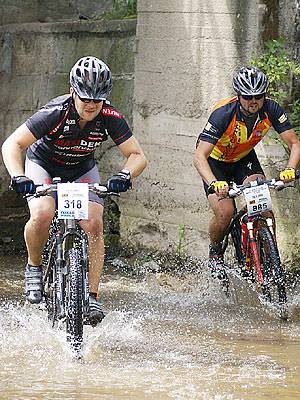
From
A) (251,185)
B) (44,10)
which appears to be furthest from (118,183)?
(44,10)

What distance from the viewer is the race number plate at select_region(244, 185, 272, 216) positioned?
7734mm

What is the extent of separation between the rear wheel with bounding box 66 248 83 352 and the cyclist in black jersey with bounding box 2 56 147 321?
24 centimetres

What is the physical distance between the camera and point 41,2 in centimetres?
1198

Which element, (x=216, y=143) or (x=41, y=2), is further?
(x=41, y=2)

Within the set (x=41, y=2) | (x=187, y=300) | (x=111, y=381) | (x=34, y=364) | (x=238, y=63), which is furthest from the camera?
(x=41, y=2)

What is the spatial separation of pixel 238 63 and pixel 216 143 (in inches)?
64.2

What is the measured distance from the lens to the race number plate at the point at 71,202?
20.9ft

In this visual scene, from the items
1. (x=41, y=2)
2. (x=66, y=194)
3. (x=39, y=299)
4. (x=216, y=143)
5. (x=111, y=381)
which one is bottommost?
(x=111, y=381)

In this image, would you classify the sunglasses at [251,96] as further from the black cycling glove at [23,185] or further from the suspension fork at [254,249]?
the black cycling glove at [23,185]

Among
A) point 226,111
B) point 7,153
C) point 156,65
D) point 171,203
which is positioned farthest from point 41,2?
point 7,153

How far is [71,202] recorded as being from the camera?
6.38m

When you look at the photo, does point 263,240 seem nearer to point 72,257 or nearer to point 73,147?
point 73,147

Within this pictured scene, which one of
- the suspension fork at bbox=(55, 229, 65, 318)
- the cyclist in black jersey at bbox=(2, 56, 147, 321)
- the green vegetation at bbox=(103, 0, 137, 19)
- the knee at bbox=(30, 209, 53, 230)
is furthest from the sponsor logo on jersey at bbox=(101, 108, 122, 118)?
the green vegetation at bbox=(103, 0, 137, 19)

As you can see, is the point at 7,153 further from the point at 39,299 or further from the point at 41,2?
the point at 41,2
